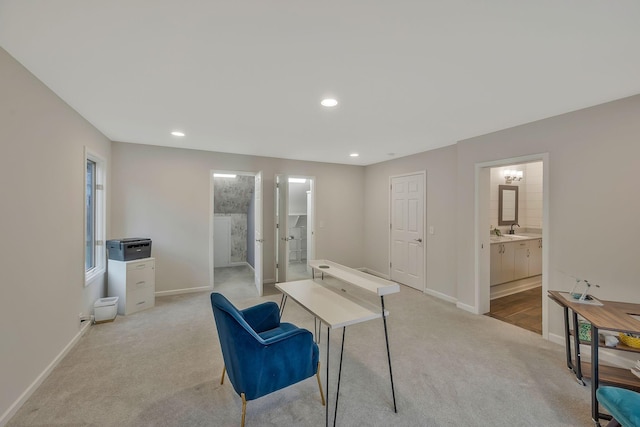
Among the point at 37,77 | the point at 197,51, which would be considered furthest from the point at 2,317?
the point at 197,51

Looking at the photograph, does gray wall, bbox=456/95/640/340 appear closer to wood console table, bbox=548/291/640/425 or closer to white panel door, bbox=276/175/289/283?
wood console table, bbox=548/291/640/425

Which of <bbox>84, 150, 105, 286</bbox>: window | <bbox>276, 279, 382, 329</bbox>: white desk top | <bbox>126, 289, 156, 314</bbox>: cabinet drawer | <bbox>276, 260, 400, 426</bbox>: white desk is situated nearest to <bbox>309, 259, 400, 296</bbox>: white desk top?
<bbox>276, 260, 400, 426</bbox>: white desk

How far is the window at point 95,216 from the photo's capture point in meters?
3.54

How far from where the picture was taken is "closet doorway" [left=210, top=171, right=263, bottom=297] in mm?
5773

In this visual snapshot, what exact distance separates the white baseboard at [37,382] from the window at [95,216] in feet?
3.08

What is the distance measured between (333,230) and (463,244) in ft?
8.69

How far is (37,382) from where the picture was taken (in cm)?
212

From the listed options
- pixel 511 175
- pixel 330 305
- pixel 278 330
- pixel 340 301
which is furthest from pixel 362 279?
pixel 511 175

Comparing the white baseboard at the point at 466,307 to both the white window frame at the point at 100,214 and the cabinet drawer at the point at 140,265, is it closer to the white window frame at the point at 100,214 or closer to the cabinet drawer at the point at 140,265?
the cabinet drawer at the point at 140,265

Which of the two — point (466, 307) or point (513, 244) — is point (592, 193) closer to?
point (466, 307)

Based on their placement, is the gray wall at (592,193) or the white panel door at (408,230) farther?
the white panel door at (408,230)

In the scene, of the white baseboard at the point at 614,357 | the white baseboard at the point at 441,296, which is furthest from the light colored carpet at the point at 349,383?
the white baseboard at the point at 441,296

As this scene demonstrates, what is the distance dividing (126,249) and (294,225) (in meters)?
4.09

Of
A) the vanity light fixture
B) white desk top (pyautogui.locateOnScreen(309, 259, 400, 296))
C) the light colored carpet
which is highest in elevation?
the vanity light fixture
